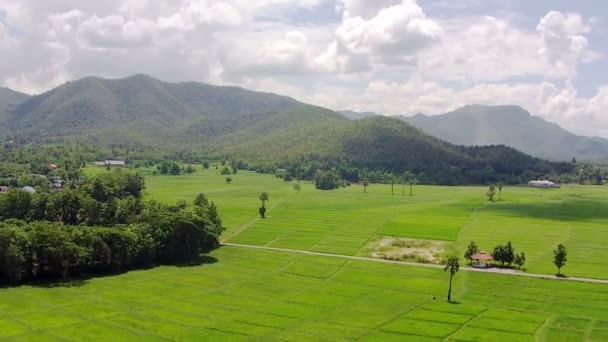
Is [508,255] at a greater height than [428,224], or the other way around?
[428,224]

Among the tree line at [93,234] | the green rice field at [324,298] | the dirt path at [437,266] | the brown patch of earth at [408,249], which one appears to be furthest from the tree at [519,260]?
the tree line at [93,234]

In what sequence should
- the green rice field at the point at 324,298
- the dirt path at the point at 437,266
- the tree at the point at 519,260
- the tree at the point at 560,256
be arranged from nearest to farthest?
1. the green rice field at the point at 324,298
2. the dirt path at the point at 437,266
3. the tree at the point at 560,256
4. the tree at the point at 519,260

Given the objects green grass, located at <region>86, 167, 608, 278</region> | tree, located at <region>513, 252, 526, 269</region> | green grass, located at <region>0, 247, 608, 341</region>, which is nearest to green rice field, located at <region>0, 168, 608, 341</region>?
green grass, located at <region>0, 247, 608, 341</region>

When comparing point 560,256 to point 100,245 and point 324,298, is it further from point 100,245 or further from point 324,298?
point 100,245

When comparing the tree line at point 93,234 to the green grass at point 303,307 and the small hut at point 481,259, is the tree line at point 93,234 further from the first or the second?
the small hut at point 481,259

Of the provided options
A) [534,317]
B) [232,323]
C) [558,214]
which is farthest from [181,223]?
[558,214]

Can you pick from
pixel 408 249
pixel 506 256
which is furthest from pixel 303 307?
pixel 408 249
